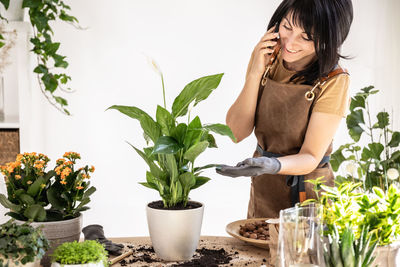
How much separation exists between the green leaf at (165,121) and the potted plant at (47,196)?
0.24m

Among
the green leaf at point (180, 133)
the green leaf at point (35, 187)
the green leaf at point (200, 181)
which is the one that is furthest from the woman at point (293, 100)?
the green leaf at point (35, 187)

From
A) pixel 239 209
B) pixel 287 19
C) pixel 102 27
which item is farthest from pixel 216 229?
pixel 287 19

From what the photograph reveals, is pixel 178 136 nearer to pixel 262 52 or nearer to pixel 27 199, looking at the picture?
pixel 27 199

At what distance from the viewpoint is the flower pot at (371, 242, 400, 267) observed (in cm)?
113

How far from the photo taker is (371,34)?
10.9ft

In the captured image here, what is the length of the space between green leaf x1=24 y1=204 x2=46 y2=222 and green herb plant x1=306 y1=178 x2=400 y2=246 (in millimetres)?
771

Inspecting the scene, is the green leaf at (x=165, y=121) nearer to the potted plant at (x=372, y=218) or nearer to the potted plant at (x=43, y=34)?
the potted plant at (x=372, y=218)

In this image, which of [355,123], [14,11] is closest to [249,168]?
[355,123]

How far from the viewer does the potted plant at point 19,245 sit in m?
1.11

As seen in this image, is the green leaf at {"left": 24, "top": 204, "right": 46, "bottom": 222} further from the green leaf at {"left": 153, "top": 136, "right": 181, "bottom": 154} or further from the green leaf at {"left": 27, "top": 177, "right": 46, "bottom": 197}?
the green leaf at {"left": 153, "top": 136, "right": 181, "bottom": 154}

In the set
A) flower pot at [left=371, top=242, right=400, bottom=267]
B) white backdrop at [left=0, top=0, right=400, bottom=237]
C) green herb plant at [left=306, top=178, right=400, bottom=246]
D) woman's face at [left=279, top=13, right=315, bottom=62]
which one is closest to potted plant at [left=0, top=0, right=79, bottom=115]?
white backdrop at [left=0, top=0, right=400, bottom=237]

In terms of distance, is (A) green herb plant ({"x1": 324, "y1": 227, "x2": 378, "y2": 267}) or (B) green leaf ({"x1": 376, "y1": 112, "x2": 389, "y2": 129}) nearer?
(A) green herb plant ({"x1": 324, "y1": 227, "x2": 378, "y2": 267})

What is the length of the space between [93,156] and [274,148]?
1.77 m

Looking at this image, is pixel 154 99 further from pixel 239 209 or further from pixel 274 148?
pixel 274 148
